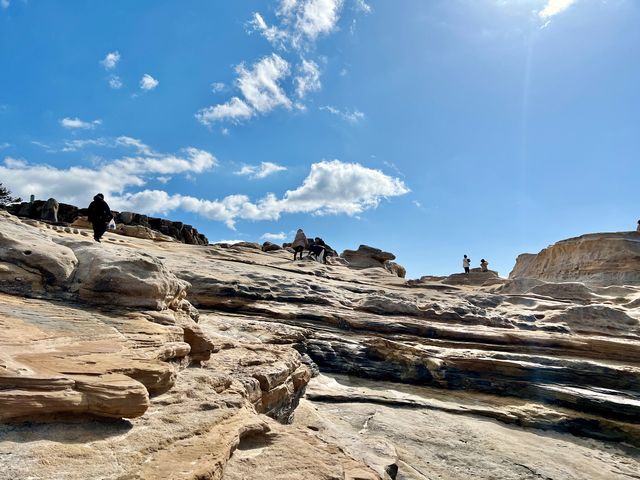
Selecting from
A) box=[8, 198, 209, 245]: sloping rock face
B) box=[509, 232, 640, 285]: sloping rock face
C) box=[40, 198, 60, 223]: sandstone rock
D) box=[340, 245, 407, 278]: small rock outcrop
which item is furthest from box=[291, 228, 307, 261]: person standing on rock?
box=[40, 198, 60, 223]: sandstone rock

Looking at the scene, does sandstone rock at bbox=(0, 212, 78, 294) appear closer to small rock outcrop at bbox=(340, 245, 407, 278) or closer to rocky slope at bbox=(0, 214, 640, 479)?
rocky slope at bbox=(0, 214, 640, 479)

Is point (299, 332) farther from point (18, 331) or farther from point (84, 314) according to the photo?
point (18, 331)

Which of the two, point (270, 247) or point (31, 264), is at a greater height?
point (270, 247)

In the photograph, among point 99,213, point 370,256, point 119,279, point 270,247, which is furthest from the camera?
point 270,247

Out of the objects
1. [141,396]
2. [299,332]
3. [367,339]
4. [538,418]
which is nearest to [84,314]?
[141,396]

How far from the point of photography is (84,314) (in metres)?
6.28

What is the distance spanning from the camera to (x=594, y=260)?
98.5 ft

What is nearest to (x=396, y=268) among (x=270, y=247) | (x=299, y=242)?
(x=270, y=247)

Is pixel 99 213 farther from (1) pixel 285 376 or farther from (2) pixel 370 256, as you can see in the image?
(2) pixel 370 256

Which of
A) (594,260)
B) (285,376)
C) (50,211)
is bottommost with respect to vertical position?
(285,376)

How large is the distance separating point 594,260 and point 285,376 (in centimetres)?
2932

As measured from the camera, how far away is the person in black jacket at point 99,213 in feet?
48.5

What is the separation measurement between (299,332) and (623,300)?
16.2 metres

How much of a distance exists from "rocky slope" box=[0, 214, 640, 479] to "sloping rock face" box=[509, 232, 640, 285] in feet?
29.6
